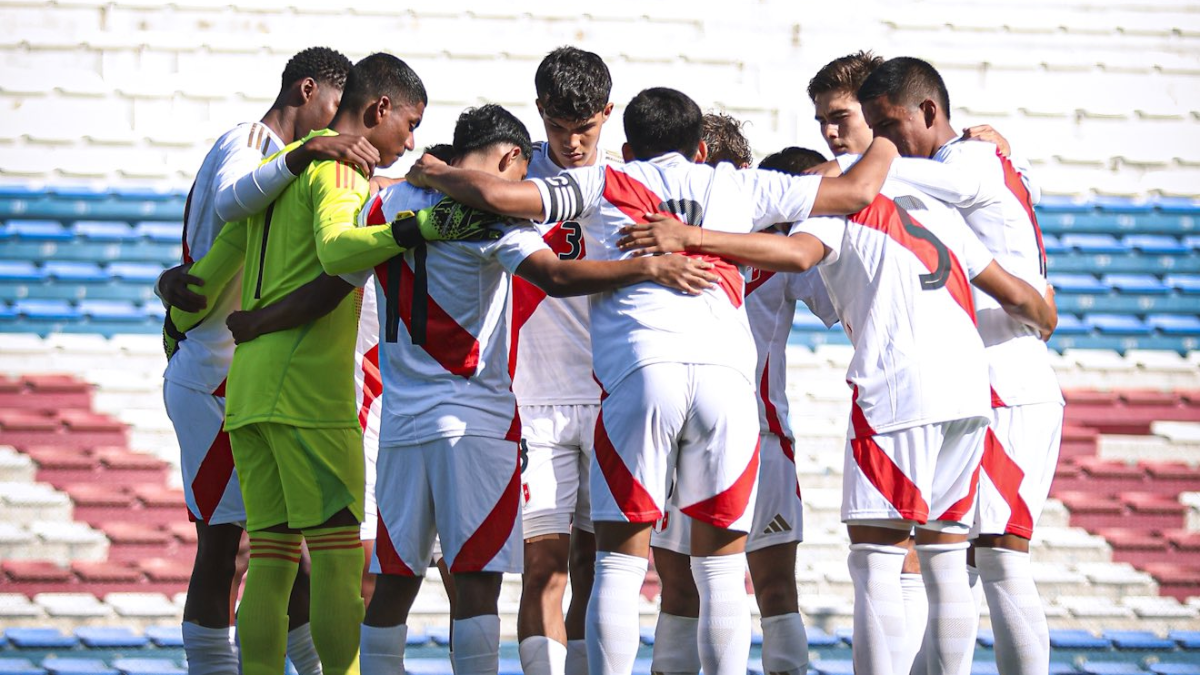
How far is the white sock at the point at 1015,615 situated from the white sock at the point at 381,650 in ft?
6.65

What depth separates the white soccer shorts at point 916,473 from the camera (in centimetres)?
405

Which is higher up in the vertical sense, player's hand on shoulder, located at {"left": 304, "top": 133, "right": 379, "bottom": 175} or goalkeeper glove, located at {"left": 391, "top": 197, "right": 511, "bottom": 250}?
player's hand on shoulder, located at {"left": 304, "top": 133, "right": 379, "bottom": 175}

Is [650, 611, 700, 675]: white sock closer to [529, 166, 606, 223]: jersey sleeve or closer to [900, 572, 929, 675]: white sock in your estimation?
[900, 572, 929, 675]: white sock

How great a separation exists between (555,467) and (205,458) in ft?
4.08

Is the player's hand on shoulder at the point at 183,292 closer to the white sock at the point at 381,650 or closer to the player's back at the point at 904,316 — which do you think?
the white sock at the point at 381,650

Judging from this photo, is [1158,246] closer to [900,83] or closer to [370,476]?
[900,83]

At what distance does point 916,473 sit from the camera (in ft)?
13.4

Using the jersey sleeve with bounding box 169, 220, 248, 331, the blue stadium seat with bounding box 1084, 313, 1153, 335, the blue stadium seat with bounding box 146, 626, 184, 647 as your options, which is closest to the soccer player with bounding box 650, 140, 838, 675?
the jersey sleeve with bounding box 169, 220, 248, 331

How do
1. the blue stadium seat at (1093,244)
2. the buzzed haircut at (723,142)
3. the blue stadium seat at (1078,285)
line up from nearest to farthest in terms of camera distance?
the buzzed haircut at (723,142) → the blue stadium seat at (1078,285) → the blue stadium seat at (1093,244)

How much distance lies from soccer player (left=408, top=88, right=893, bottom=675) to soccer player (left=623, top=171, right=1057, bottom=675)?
38cm

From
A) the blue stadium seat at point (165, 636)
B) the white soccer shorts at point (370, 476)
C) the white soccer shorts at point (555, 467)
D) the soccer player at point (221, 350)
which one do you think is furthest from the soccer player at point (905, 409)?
the blue stadium seat at point (165, 636)

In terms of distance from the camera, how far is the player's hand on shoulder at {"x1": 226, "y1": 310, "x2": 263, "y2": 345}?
416cm

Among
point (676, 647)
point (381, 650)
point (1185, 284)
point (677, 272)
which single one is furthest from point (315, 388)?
point (1185, 284)

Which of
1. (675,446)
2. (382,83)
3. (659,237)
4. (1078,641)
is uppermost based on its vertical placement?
(382,83)
